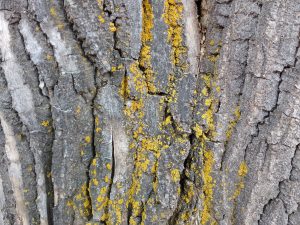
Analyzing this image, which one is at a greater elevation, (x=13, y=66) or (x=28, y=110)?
(x=13, y=66)

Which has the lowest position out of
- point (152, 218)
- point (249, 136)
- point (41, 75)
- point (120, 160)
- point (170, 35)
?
point (152, 218)

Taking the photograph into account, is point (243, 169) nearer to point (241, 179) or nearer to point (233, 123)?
point (241, 179)

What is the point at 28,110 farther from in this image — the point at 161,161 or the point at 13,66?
the point at 161,161

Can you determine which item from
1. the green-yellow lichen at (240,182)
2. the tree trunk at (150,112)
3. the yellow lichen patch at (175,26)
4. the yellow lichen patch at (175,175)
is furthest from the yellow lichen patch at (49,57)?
the green-yellow lichen at (240,182)

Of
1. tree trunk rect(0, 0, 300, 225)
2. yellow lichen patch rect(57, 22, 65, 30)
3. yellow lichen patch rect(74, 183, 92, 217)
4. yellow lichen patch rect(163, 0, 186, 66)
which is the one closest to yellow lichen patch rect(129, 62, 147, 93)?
tree trunk rect(0, 0, 300, 225)

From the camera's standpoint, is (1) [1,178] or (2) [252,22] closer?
(2) [252,22]

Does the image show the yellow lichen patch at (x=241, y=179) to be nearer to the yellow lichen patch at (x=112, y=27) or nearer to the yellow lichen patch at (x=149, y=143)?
the yellow lichen patch at (x=149, y=143)

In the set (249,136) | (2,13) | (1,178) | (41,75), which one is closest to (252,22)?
(249,136)

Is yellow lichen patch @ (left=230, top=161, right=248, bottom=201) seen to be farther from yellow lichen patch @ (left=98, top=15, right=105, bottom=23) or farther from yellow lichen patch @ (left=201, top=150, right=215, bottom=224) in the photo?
yellow lichen patch @ (left=98, top=15, right=105, bottom=23)
